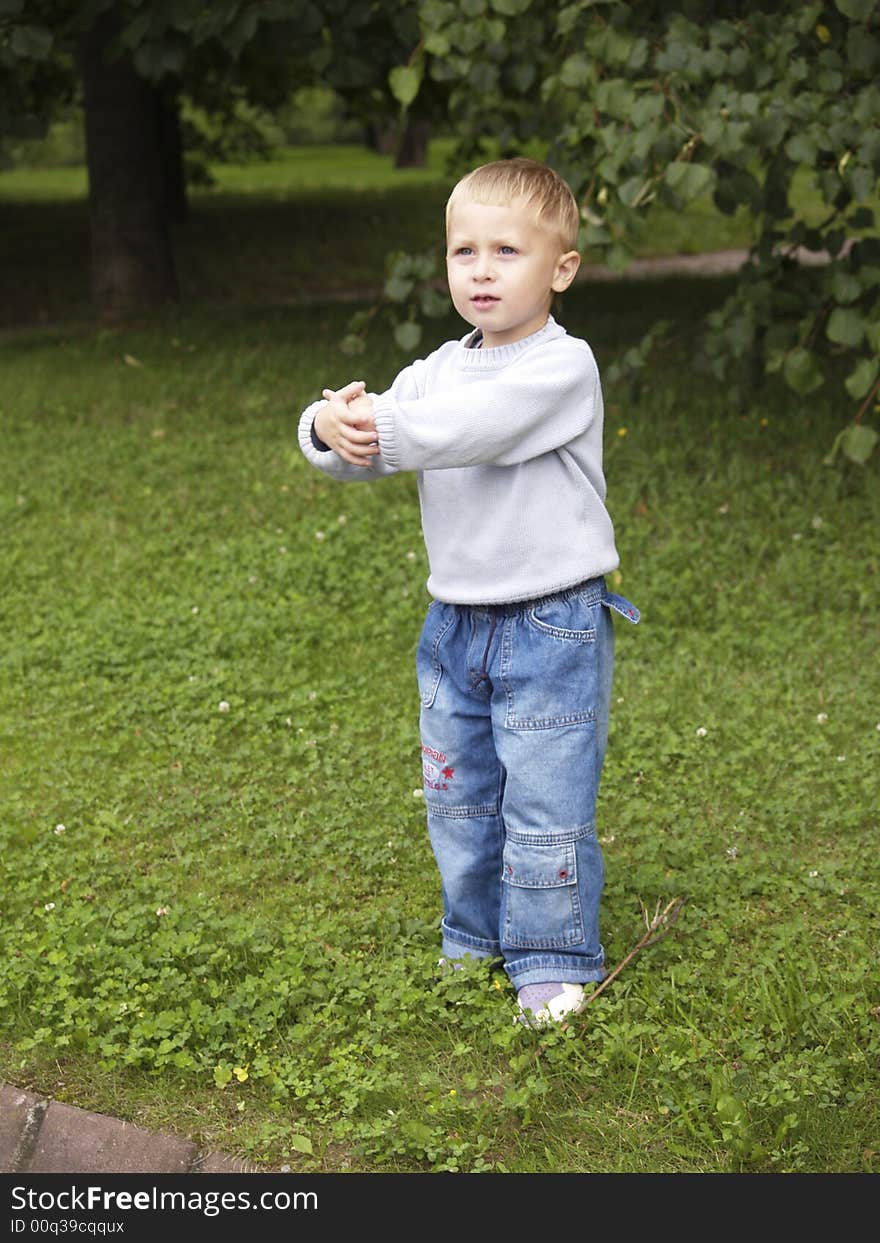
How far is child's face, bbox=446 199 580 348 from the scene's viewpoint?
3199mm

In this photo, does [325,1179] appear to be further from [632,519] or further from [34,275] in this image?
[34,275]

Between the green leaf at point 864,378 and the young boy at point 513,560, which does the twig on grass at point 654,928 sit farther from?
the green leaf at point 864,378

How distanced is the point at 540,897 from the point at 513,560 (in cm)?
78

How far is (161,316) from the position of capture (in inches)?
445

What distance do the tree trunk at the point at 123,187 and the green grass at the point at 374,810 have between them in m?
3.04

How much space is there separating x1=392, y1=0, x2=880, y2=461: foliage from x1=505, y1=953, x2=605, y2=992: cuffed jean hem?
3.02 m

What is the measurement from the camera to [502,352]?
3334mm

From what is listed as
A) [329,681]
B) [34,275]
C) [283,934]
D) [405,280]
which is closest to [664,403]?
[405,280]

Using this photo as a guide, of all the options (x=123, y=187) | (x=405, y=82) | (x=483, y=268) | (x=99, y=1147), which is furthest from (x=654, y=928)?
(x=123, y=187)

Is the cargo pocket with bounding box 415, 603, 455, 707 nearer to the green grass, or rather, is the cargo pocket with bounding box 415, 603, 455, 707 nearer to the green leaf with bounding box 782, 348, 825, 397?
the green grass

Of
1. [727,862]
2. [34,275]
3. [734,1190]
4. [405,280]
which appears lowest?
[34,275]

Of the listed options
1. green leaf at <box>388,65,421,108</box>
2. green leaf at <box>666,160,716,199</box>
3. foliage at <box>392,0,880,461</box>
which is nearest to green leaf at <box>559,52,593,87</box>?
foliage at <box>392,0,880,461</box>

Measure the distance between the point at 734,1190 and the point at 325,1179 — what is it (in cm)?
79

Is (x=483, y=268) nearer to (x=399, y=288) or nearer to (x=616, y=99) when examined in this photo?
(x=616, y=99)
